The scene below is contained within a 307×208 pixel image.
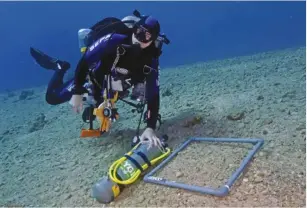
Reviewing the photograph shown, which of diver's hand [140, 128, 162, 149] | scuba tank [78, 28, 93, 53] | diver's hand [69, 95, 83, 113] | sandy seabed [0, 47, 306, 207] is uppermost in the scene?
scuba tank [78, 28, 93, 53]

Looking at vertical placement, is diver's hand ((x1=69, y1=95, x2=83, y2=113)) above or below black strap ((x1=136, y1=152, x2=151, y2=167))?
above

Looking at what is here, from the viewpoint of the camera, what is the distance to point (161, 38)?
4418 mm

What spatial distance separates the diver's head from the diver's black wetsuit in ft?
0.63

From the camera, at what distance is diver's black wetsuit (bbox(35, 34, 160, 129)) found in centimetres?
431

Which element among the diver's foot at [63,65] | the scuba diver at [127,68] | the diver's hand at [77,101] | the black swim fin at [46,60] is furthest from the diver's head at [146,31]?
the black swim fin at [46,60]

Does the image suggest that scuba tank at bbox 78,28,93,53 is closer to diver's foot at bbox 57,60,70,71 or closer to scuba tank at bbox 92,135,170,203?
diver's foot at bbox 57,60,70,71

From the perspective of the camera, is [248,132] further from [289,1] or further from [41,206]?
[289,1]

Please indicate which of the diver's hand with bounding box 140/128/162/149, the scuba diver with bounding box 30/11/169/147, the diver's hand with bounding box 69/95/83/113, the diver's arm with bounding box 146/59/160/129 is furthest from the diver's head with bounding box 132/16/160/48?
the diver's hand with bounding box 69/95/83/113

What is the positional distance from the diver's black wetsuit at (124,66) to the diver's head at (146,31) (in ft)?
0.63

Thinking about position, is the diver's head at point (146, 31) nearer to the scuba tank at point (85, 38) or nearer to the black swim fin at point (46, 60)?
the scuba tank at point (85, 38)

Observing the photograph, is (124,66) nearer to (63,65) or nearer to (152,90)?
(152,90)

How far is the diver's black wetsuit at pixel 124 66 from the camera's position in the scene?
4309mm

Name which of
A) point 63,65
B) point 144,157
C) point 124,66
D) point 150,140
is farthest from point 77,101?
point 63,65

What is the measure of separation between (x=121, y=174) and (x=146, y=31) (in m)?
1.88
